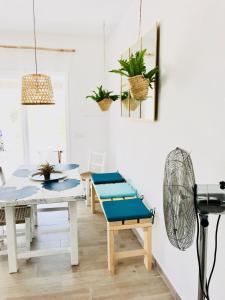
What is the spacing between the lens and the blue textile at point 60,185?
2.33 meters

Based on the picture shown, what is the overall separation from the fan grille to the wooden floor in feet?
4.10

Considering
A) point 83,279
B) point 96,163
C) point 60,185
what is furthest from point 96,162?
point 83,279

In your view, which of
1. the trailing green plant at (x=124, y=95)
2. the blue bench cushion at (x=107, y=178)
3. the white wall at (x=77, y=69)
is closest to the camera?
the trailing green plant at (x=124, y=95)

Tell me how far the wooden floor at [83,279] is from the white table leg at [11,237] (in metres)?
0.09

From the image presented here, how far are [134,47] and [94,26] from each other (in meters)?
1.24

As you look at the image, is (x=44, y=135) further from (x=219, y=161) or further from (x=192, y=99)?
(x=219, y=161)

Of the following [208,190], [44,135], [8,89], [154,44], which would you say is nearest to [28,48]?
[8,89]

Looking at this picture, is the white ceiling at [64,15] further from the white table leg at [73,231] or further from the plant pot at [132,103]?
the white table leg at [73,231]

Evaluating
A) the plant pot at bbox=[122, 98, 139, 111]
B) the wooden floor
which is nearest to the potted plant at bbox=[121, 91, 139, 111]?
the plant pot at bbox=[122, 98, 139, 111]

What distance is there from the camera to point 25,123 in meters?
4.14

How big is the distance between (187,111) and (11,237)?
173cm

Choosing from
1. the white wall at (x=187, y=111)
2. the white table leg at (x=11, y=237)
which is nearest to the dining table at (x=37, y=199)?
the white table leg at (x=11, y=237)

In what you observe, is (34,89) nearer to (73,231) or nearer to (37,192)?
(37,192)

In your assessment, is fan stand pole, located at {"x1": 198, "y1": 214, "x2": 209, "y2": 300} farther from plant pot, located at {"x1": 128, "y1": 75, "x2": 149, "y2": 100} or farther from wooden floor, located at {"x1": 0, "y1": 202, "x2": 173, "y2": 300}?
plant pot, located at {"x1": 128, "y1": 75, "x2": 149, "y2": 100}
